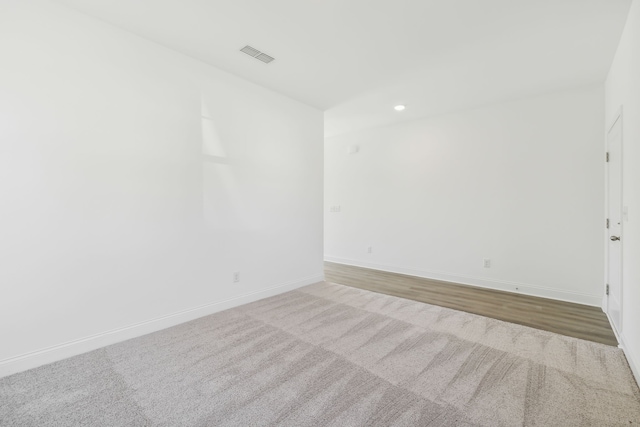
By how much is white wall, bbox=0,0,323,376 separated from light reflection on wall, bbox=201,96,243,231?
0.01 metres

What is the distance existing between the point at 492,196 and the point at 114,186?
4548 millimetres

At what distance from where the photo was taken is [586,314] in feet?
10.3

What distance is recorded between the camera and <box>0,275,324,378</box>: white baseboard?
2.00m

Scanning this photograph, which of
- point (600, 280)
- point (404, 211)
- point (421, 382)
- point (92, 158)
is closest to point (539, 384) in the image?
point (421, 382)

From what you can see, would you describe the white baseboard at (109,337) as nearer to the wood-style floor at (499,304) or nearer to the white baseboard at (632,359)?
the wood-style floor at (499,304)

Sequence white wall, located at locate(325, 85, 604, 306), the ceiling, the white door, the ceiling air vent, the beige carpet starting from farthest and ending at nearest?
white wall, located at locate(325, 85, 604, 306), the ceiling air vent, the white door, the ceiling, the beige carpet

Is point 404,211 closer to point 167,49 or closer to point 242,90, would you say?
point 242,90

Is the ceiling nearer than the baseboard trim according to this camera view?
Yes

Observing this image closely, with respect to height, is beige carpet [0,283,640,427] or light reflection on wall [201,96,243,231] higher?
light reflection on wall [201,96,243,231]

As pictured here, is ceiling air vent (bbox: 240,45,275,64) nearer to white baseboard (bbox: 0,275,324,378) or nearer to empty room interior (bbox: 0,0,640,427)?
empty room interior (bbox: 0,0,640,427)

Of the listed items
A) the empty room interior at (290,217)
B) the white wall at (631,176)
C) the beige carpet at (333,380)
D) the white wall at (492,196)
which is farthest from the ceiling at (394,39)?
the beige carpet at (333,380)

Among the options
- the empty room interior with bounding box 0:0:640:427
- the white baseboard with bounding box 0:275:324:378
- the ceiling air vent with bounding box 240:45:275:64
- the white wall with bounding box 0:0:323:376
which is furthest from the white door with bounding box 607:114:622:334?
the white baseboard with bounding box 0:275:324:378

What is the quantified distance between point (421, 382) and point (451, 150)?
3.60 metres

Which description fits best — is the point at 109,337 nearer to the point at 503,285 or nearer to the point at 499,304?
the point at 499,304
